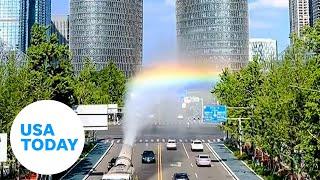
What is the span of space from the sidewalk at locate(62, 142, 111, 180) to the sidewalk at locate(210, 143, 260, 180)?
15.4 metres

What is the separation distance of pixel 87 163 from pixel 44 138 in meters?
47.8

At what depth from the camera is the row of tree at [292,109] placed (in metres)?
29.5

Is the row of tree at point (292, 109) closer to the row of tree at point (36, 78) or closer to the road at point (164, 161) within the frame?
the road at point (164, 161)

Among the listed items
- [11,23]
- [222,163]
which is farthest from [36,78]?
[11,23]

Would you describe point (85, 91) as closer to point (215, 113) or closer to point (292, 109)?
point (215, 113)

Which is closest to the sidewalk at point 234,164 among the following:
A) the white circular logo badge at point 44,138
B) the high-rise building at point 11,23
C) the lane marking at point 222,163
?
the lane marking at point 222,163

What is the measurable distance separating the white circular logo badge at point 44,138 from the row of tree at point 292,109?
19.3 m

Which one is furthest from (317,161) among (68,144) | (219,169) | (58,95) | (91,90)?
(91,90)

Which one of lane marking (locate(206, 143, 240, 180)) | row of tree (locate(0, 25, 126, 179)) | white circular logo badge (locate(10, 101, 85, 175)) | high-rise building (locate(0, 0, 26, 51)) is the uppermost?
high-rise building (locate(0, 0, 26, 51))

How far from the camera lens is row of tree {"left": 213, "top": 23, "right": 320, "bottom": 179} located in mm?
29469

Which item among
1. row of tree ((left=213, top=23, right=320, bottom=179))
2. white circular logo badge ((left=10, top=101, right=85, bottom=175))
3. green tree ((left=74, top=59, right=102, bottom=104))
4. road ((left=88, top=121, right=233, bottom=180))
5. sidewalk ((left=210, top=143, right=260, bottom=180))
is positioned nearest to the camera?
white circular logo badge ((left=10, top=101, right=85, bottom=175))

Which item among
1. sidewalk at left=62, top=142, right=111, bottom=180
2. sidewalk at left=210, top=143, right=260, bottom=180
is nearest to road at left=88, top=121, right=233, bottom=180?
sidewalk at left=62, top=142, right=111, bottom=180

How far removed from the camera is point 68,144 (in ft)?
36.9

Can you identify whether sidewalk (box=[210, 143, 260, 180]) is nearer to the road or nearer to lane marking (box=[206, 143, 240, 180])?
lane marking (box=[206, 143, 240, 180])
